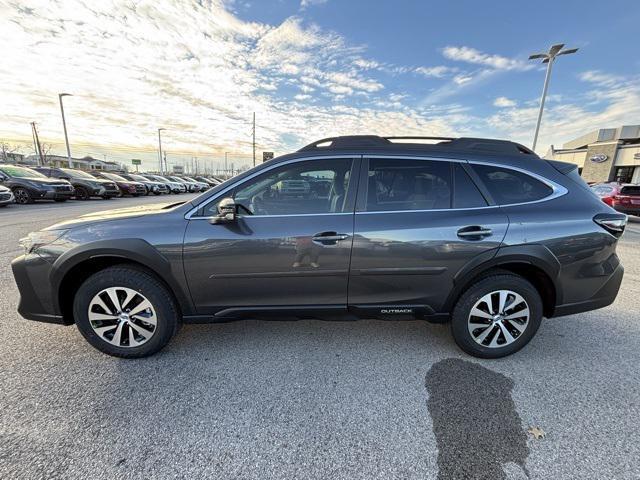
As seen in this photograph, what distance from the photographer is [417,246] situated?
8.02 feet

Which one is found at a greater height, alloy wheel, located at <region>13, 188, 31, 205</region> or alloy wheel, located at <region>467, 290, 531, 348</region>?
alloy wheel, located at <region>467, 290, 531, 348</region>

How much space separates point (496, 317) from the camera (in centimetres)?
260

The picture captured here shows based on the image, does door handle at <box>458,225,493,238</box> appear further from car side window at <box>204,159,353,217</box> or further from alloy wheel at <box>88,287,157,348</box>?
alloy wheel at <box>88,287,157,348</box>

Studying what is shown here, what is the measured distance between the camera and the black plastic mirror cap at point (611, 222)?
2527 millimetres

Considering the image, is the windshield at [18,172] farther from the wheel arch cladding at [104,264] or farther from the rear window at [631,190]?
the rear window at [631,190]

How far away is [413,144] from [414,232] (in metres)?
0.88

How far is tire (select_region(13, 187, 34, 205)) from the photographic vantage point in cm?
1259

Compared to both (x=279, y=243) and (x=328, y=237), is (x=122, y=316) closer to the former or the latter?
(x=279, y=243)

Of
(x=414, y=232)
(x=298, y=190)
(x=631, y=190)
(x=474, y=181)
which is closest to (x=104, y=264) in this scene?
(x=298, y=190)

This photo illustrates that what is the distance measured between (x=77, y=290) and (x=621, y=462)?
156 inches

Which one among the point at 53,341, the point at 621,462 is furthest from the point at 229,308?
the point at 621,462

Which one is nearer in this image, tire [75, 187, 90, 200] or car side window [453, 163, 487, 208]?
car side window [453, 163, 487, 208]

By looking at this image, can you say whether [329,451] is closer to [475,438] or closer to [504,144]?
[475,438]

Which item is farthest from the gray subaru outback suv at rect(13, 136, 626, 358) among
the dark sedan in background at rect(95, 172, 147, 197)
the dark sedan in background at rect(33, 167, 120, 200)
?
the dark sedan in background at rect(95, 172, 147, 197)
